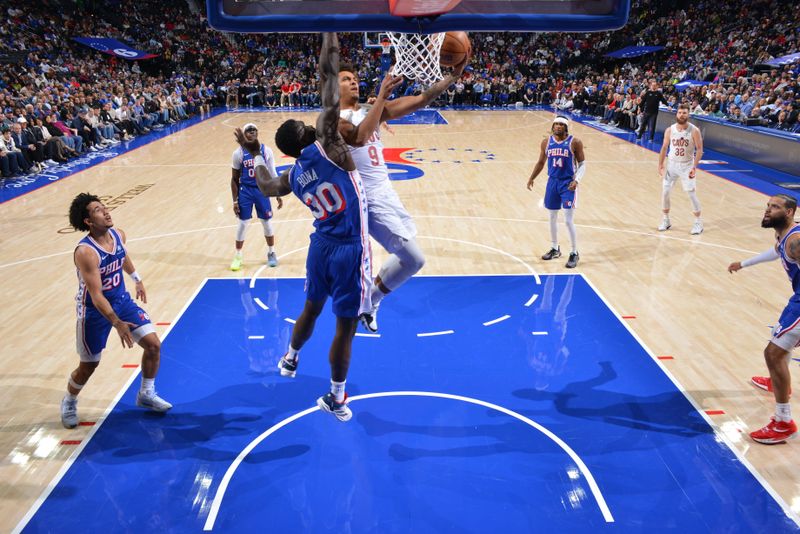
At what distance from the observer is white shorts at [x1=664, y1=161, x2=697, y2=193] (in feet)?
27.6

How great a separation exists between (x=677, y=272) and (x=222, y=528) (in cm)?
577

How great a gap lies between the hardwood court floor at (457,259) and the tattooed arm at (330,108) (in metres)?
2.48

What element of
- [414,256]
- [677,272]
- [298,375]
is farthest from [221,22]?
[677,272]

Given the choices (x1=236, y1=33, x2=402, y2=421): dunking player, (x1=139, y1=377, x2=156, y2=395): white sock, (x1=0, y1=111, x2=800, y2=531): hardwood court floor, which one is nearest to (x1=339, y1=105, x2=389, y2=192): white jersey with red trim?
(x1=236, y1=33, x2=402, y2=421): dunking player

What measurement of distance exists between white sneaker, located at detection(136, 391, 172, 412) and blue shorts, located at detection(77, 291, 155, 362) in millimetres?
425

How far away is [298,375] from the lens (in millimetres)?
5008

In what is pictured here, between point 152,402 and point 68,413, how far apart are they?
55cm

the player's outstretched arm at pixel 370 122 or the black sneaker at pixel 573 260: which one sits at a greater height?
the player's outstretched arm at pixel 370 122

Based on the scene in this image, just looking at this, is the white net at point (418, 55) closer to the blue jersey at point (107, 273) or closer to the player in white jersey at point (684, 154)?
the blue jersey at point (107, 273)

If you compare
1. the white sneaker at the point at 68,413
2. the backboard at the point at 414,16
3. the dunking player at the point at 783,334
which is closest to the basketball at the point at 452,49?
the backboard at the point at 414,16

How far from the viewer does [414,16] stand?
3697mm

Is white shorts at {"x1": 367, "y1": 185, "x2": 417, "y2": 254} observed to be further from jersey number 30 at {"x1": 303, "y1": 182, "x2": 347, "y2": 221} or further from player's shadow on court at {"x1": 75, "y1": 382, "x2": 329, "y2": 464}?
player's shadow on court at {"x1": 75, "y1": 382, "x2": 329, "y2": 464}

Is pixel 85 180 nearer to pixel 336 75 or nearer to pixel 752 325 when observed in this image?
pixel 336 75

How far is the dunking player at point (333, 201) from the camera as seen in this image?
11.0 feet
